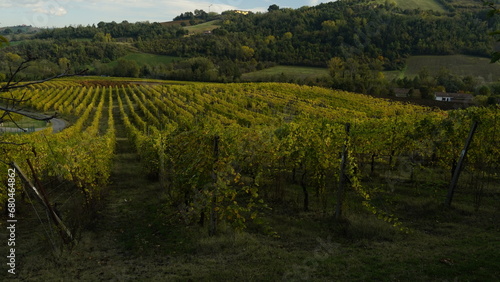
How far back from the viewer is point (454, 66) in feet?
285

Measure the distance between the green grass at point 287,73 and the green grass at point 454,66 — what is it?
67.3 feet

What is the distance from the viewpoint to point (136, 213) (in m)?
11.5

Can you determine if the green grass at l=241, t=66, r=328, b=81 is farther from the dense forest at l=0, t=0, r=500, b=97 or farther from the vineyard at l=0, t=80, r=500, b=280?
the vineyard at l=0, t=80, r=500, b=280

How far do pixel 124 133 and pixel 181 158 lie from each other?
97.7ft

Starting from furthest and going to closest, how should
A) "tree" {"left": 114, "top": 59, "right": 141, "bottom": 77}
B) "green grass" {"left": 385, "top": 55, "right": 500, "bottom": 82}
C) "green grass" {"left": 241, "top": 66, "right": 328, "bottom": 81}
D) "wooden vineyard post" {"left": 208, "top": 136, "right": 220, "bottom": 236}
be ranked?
"tree" {"left": 114, "top": 59, "right": 141, "bottom": 77}
"green grass" {"left": 241, "top": 66, "right": 328, "bottom": 81}
"green grass" {"left": 385, "top": 55, "right": 500, "bottom": 82}
"wooden vineyard post" {"left": 208, "top": 136, "right": 220, "bottom": 236}

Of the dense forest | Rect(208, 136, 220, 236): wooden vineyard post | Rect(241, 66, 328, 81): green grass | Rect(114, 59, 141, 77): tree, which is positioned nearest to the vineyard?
Rect(208, 136, 220, 236): wooden vineyard post

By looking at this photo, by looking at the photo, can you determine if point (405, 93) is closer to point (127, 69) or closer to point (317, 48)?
point (317, 48)

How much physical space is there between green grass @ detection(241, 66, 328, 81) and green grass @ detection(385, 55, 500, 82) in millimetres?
20511

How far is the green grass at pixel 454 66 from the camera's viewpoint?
259 feet

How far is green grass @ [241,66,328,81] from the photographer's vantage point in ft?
289

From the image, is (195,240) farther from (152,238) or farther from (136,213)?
(136,213)

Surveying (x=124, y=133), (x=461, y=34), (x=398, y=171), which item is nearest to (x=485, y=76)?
(x=461, y=34)

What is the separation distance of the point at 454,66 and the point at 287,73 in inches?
1872

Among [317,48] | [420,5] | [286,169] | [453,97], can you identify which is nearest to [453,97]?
[453,97]
